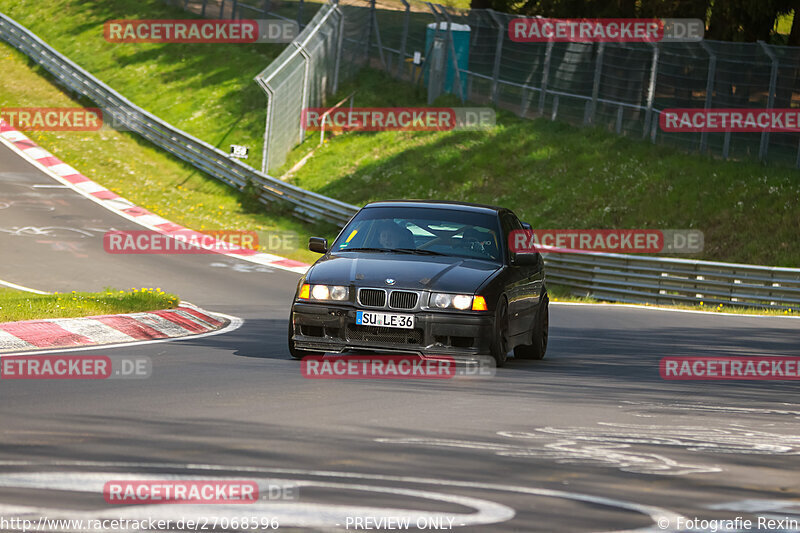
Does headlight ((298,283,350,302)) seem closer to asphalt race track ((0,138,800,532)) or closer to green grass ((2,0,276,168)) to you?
asphalt race track ((0,138,800,532))

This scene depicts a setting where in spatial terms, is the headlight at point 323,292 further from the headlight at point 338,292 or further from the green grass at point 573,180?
the green grass at point 573,180

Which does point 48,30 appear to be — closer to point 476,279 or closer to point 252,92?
point 252,92

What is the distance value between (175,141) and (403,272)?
92.5 feet

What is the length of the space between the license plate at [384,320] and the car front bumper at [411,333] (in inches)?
1.5

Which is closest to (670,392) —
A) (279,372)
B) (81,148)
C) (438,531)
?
(279,372)

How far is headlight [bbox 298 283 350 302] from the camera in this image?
10.5m

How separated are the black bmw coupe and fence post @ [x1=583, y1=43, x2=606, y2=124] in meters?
21.6

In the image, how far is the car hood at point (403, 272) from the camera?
1050 centimetres

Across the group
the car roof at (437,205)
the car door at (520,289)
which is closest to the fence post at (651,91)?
the car door at (520,289)

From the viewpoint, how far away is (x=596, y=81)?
109ft

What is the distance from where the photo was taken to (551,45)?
34.1m

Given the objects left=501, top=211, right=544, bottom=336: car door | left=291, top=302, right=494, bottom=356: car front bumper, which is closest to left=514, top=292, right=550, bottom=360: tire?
left=501, top=211, right=544, bottom=336: car door

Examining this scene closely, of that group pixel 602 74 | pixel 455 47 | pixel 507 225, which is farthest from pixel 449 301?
pixel 455 47

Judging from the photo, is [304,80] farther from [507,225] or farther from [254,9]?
[507,225]
